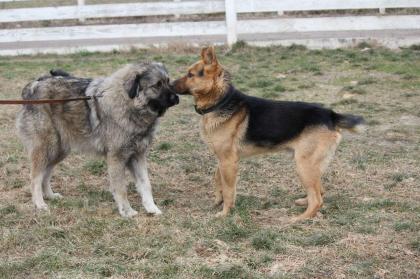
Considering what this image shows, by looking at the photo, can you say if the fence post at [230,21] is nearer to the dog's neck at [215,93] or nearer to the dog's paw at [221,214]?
the dog's neck at [215,93]

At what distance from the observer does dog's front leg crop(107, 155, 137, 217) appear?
5.55 m

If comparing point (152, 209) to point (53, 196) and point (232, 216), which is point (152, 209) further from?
point (53, 196)

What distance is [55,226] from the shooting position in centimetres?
509

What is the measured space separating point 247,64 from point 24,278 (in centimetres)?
889

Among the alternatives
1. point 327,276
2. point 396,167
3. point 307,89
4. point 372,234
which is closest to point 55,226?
point 327,276

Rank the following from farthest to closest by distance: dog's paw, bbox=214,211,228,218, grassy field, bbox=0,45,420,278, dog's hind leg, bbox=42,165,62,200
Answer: dog's hind leg, bbox=42,165,62,200
dog's paw, bbox=214,211,228,218
grassy field, bbox=0,45,420,278

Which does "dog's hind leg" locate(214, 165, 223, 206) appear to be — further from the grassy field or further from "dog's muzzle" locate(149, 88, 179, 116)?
"dog's muzzle" locate(149, 88, 179, 116)

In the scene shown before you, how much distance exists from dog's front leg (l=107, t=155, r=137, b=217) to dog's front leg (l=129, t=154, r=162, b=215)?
17 centimetres

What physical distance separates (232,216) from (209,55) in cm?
149

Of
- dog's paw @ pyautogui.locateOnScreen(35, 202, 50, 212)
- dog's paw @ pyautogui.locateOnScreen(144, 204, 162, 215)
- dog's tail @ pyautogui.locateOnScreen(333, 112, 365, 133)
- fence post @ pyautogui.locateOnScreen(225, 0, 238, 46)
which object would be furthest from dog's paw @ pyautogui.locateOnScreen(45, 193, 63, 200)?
fence post @ pyautogui.locateOnScreen(225, 0, 238, 46)

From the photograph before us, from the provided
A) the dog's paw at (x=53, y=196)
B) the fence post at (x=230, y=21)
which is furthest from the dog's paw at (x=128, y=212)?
the fence post at (x=230, y=21)

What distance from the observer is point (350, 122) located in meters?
5.46

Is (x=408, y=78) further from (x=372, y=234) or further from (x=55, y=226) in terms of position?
(x=55, y=226)

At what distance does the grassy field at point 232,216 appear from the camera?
4332 mm
